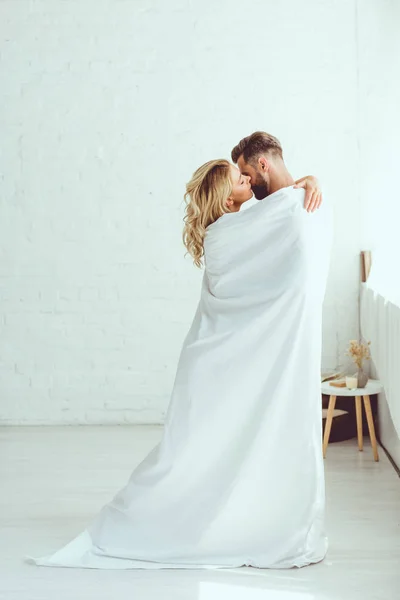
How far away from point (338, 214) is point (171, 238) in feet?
3.17

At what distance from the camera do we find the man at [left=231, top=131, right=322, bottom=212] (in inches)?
120

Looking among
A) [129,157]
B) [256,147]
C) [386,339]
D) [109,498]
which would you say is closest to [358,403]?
[386,339]

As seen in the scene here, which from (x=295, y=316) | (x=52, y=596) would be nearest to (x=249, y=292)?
(x=295, y=316)

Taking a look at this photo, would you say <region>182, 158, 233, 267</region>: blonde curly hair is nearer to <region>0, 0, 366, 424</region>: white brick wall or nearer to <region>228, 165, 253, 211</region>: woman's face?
<region>228, 165, 253, 211</region>: woman's face

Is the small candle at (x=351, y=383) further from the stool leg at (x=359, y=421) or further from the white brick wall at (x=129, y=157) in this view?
the white brick wall at (x=129, y=157)

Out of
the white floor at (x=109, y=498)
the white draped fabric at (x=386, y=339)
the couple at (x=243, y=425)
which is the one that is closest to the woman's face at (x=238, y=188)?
the couple at (x=243, y=425)

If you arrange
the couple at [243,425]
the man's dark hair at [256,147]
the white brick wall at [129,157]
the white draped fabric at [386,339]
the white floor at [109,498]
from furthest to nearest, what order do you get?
the white brick wall at [129,157] < the white draped fabric at [386,339] < the man's dark hair at [256,147] < the couple at [243,425] < the white floor at [109,498]

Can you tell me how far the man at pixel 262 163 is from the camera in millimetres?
3055

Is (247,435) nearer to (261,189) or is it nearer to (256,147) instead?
(261,189)

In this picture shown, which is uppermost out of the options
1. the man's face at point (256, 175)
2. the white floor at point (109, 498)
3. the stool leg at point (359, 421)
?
the man's face at point (256, 175)

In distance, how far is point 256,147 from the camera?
10.0ft

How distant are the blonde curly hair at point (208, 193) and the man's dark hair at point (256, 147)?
0.17 meters

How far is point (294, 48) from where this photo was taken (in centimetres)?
513

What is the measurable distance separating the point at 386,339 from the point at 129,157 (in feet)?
6.77
